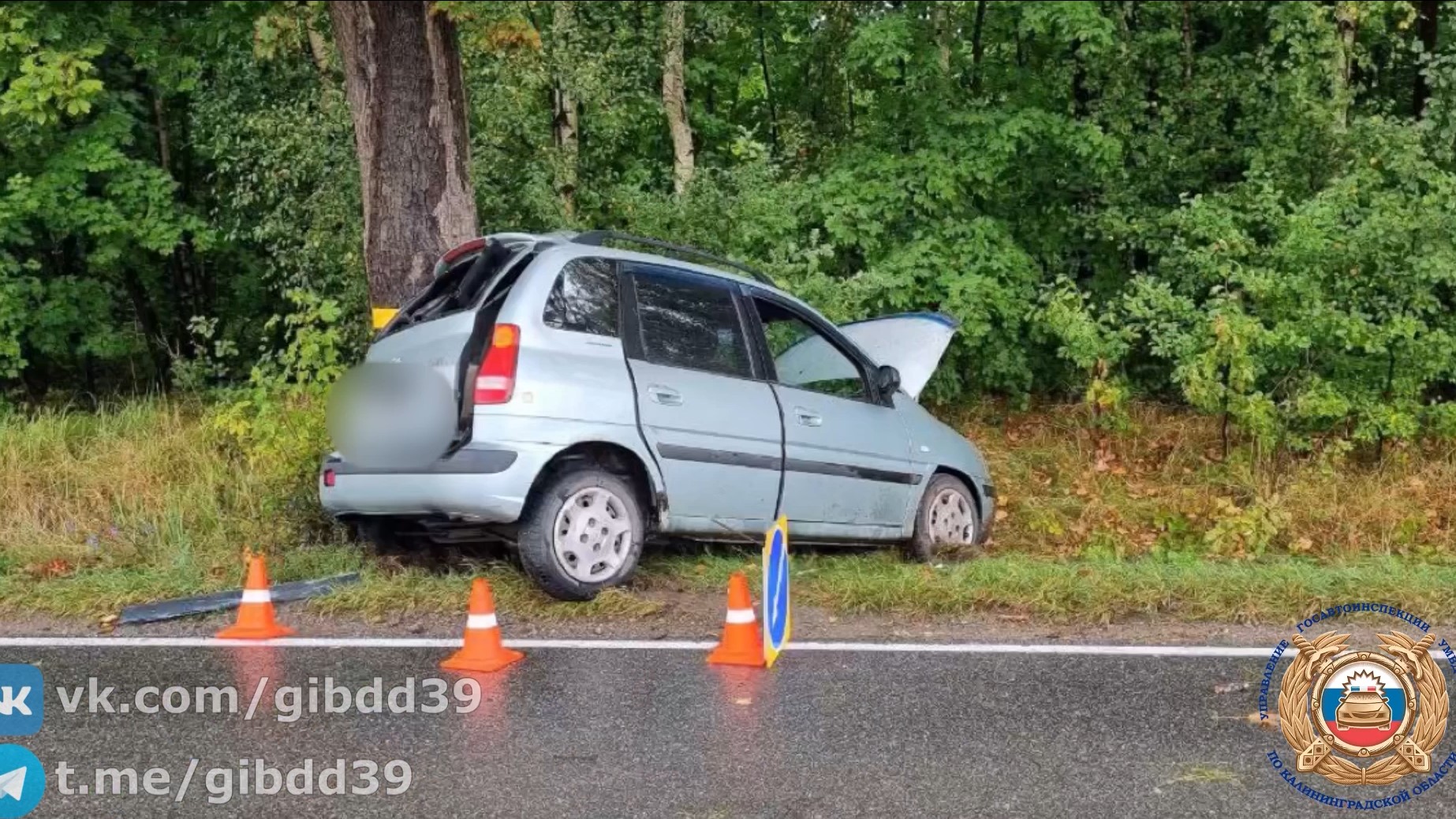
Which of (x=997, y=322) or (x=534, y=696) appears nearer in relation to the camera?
(x=534, y=696)

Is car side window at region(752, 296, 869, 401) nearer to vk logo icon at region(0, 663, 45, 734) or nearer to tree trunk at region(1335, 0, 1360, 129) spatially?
vk logo icon at region(0, 663, 45, 734)

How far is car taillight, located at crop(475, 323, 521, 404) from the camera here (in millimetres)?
6250

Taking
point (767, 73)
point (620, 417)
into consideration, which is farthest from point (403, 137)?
point (767, 73)

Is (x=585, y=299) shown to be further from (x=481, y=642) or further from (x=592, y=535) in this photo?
(x=481, y=642)

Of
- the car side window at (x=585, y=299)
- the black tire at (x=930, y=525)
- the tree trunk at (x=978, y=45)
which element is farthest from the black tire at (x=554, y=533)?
the tree trunk at (x=978, y=45)

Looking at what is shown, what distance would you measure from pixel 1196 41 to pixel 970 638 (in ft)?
38.6

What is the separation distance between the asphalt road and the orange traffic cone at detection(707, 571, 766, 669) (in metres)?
0.10

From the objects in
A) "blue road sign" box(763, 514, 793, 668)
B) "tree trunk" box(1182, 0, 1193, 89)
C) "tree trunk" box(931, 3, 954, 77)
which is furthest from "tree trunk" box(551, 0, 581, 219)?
"blue road sign" box(763, 514, 793, 668)

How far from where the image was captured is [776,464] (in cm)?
729

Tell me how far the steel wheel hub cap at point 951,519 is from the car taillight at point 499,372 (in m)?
3.26

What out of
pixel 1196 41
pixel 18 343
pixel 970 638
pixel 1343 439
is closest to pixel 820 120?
pixel 1196 41

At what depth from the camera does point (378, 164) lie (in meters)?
8.84

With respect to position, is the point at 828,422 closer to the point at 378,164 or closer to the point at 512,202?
the point at 378,164

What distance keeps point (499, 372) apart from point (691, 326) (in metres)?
1.31
